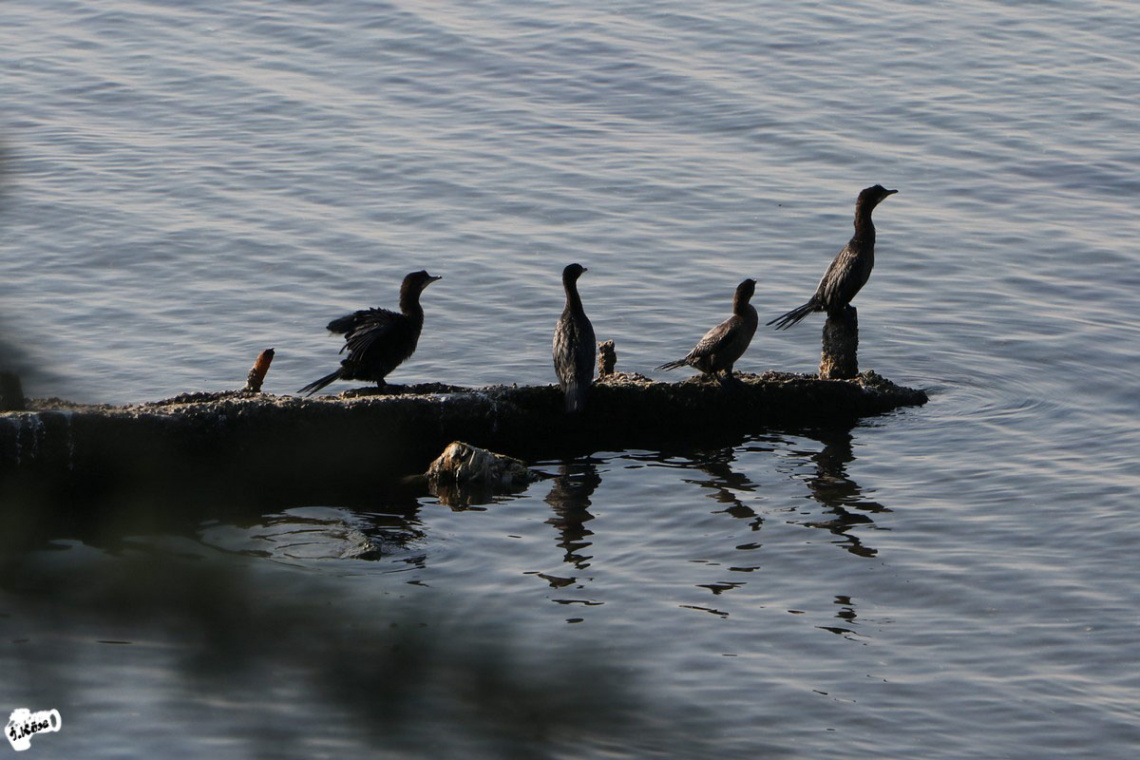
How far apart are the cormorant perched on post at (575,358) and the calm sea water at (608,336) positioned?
1.97 feet

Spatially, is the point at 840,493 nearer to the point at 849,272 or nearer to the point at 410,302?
the point at 849,272

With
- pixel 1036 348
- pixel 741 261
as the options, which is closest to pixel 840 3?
pixel 741 261

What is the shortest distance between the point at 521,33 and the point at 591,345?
1626 cm

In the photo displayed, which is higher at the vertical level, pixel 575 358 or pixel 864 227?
pixel 864 227

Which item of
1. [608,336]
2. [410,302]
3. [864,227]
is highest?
[864,227]

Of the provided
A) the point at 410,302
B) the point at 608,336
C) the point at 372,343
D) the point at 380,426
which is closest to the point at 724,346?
the point at 410,302

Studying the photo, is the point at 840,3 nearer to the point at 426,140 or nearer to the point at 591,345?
the point at 426,140

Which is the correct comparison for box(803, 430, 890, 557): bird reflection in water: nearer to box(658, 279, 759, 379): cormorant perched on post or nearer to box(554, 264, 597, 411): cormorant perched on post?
box(658, 279, 759, 379): cormorant perched on post

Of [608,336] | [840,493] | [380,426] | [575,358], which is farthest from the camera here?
[608,336]

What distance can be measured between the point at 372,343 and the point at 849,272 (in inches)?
143

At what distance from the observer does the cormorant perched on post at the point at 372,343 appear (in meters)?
9.79

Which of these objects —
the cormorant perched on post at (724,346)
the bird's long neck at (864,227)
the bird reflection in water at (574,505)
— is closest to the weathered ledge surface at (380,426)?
the cormorant perched on post at (724,346)

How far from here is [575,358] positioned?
31.9 ft

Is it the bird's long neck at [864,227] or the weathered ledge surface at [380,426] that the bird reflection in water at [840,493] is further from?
the bird's long neck at [864,227]
